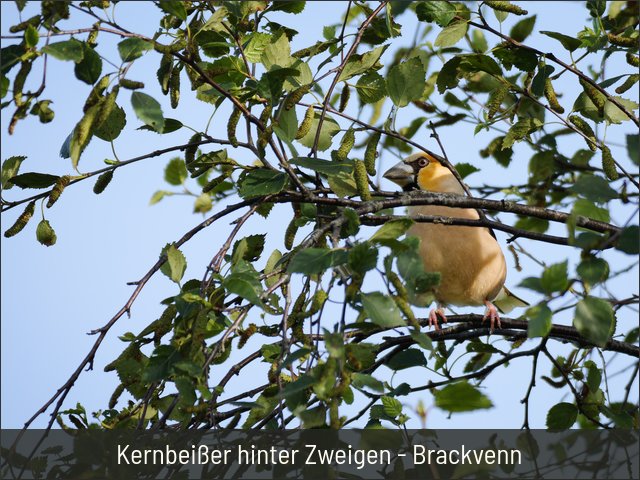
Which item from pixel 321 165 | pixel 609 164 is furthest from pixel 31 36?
pixel 609 164

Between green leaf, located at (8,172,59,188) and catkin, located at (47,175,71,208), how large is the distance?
3 centimetres

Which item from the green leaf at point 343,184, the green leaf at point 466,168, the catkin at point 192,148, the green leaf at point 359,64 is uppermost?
the green leaf at point 466,168

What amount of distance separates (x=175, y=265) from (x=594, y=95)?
1.90 metres

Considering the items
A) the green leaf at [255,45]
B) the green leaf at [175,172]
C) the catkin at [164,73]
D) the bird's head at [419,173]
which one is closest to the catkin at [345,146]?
the green leaf at [255,45]

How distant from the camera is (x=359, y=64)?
315 cm

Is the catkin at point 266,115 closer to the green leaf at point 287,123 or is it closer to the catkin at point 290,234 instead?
the green leaf at point 287,123

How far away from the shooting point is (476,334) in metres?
3.72

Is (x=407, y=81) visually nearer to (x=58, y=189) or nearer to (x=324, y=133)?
(x=324, y=133)

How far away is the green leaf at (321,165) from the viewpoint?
2705 mm

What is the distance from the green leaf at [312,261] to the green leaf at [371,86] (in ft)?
3.81

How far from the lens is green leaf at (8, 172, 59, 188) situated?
2818 mm

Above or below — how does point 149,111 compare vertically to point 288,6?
below

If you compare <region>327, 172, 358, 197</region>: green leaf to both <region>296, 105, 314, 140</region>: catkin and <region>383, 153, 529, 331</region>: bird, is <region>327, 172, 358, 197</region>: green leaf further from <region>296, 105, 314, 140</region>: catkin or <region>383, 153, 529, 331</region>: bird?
<region>383, 153, 529, 331</region>: bird

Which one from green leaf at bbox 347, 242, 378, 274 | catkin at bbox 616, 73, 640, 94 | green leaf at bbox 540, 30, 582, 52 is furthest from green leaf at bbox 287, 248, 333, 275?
catkin at bbox 616, 73, 640, 94
